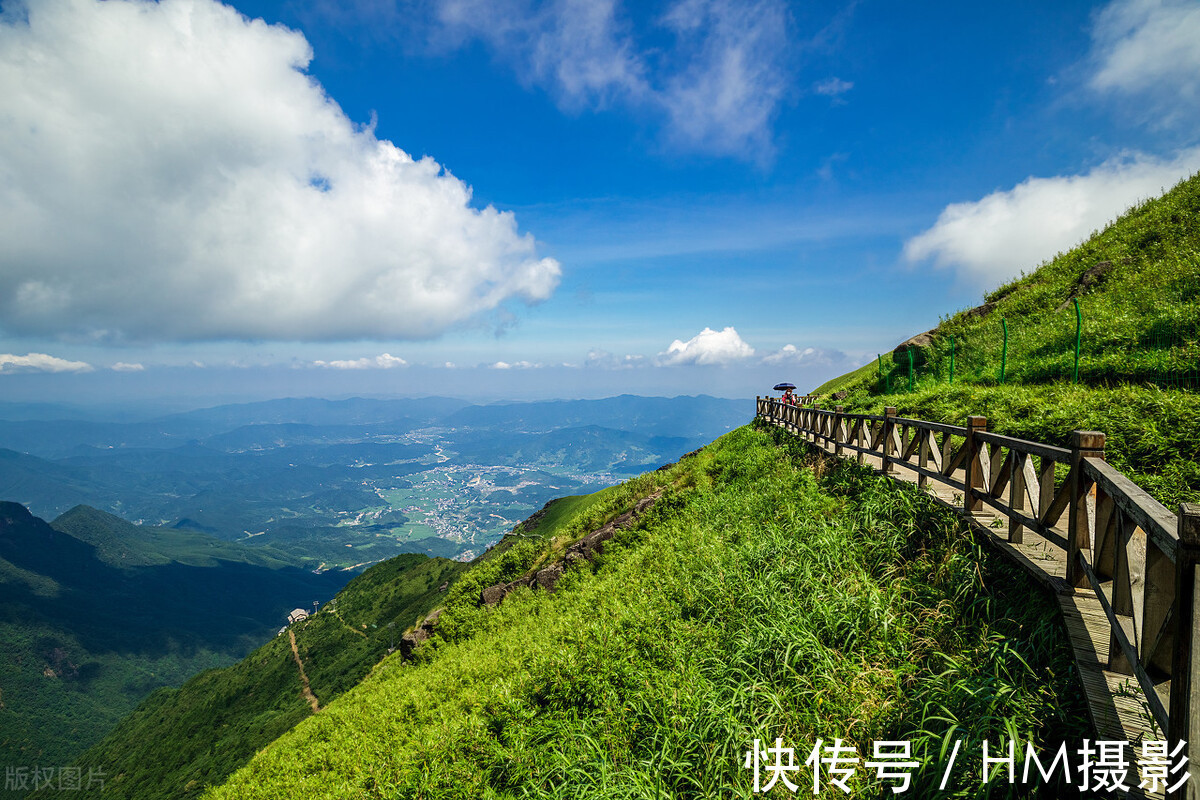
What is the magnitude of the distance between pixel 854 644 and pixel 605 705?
360cm

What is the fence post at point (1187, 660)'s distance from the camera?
2.69 metres

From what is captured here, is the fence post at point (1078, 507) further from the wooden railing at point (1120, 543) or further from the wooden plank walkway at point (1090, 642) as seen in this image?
the wooden plank walkway at point (1090, 642)

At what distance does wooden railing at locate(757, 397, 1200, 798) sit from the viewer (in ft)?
9.48

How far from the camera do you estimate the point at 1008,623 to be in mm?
5691

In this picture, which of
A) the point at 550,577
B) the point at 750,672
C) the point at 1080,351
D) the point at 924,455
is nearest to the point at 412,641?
the point at 550,577

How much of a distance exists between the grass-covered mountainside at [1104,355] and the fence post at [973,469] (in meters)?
2.40

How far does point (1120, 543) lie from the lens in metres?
4.18

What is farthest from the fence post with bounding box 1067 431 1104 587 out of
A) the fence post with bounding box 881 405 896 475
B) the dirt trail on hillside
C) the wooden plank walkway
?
the dirt trail on hillside

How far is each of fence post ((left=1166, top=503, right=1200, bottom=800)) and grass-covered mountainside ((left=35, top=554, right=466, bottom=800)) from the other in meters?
65.5

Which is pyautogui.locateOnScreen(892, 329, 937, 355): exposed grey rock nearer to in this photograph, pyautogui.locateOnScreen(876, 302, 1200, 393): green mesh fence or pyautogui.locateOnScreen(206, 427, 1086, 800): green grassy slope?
pyautogui.locateOnScreen(876, 302, 1200, 393): green mesh fence

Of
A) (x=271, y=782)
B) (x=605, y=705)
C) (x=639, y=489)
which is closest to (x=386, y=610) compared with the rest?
(x=639, y=489)

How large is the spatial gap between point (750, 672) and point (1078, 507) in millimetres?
4217

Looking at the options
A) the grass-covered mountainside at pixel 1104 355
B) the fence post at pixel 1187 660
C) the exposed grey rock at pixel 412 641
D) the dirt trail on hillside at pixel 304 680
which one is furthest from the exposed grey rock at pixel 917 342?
the dirt trail on hillside at pixel 304 680

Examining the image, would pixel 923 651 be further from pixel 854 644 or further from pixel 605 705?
pixel 605 705
